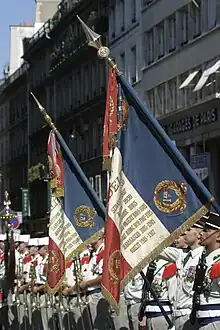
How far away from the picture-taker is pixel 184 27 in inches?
1548

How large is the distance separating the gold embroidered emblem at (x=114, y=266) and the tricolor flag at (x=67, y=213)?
4.10 m

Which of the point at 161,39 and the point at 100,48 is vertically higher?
the point at 161,39

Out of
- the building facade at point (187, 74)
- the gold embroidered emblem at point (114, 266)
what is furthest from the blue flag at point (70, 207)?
the building facade at point (187, 74)

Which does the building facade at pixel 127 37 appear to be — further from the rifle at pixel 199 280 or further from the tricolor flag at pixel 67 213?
the rifle at pixel 199 280

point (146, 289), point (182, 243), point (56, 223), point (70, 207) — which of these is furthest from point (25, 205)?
point (182, 243)

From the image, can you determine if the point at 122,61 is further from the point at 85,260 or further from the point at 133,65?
the point at 85,260

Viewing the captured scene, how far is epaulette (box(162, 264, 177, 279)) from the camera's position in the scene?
11.9 meters

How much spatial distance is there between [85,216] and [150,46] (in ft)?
99.0

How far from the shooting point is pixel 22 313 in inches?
789

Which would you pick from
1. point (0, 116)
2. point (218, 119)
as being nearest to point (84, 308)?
point (218, 119)

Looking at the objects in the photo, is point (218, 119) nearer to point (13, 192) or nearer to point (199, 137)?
point (199, 137)

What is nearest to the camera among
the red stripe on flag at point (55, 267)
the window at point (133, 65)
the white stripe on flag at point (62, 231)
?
the red stripe on flag at point (55, 267)

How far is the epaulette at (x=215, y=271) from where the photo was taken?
952 centimetres

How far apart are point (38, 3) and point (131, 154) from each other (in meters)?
77.6
